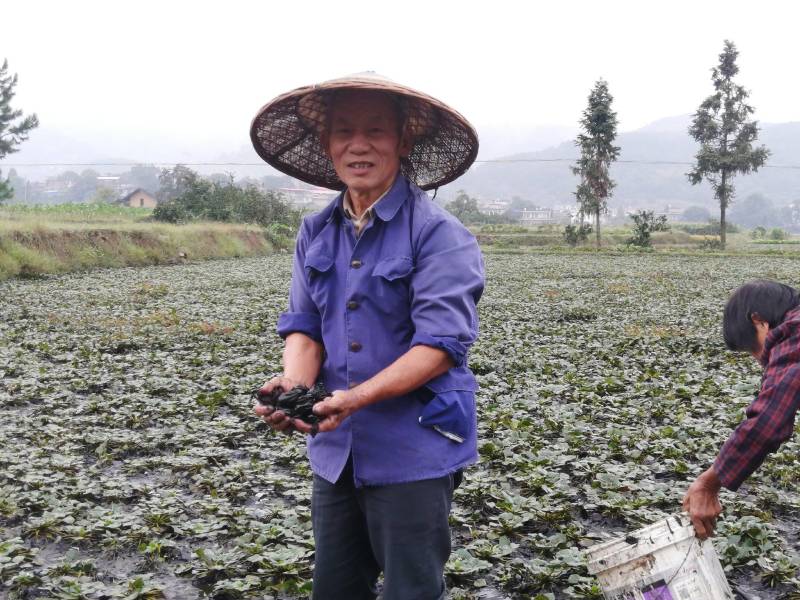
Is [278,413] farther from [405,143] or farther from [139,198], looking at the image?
[139,198]

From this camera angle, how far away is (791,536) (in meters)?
3.91

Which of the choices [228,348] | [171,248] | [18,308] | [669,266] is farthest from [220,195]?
[228,348]

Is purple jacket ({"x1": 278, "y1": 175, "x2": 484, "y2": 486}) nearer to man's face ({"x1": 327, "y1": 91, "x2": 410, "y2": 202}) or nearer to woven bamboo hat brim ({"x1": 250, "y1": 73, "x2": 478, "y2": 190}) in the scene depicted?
man's face ({"x1": 327, "y1": 91, "x2": 410, "y2": 202})

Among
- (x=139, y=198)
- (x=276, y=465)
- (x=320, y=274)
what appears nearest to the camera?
(x=320, y=274)

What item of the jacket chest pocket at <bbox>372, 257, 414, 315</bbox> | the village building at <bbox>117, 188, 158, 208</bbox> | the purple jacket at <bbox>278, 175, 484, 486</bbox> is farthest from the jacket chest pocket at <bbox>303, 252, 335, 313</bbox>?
the village building at <bbox>117, 188, 158, 208</bbox>

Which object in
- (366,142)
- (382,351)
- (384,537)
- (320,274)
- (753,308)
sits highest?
(366,142)

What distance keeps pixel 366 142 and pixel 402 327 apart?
54 cm

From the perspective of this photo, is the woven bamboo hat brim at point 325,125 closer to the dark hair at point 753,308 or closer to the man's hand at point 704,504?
the dark hair at point 753,308

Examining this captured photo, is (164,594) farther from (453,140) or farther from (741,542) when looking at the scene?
(741,542)

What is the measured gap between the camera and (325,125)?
7.82 ft

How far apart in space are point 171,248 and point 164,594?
2614 centimetres

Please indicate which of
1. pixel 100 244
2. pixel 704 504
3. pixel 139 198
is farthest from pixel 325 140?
pixel 139 198

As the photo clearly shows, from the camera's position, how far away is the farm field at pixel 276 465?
3.53 metres

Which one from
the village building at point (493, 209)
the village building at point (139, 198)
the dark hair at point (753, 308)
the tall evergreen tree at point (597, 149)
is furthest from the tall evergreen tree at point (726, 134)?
the village building at point (139, 198)
